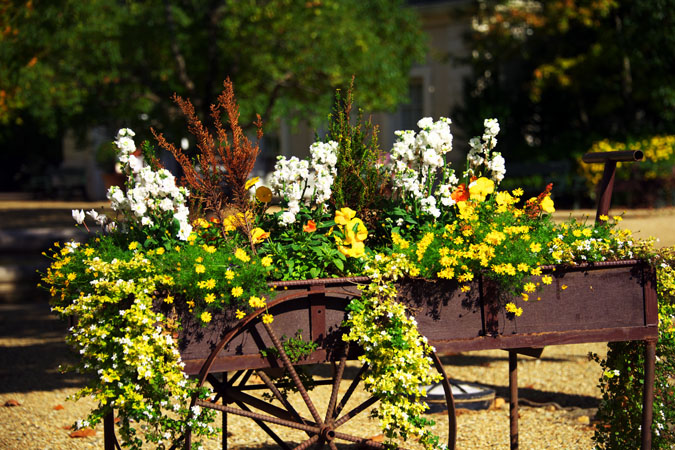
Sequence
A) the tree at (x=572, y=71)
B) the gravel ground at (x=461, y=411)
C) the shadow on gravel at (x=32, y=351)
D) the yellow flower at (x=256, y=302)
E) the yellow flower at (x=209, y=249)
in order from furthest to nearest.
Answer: the tree at (x=572, y=71) → the shadow on gravel at (x=32, y=351) → the gravel ground at (x=461, y=411) → the yellow flower at (x=209, y=249) → the yellow flower at (x=256, y=302)

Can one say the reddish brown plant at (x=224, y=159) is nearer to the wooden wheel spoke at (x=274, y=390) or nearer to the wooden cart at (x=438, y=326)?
the wooden cart at (x=438, y=326)

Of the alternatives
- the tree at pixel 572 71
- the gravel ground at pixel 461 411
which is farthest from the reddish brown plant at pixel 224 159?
the tree at pixel 572 71

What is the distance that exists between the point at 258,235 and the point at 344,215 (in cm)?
32

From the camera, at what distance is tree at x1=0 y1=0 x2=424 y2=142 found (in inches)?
407

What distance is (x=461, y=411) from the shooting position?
415cm

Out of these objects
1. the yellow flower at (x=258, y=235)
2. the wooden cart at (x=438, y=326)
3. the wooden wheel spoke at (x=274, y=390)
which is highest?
the yellow flower at (x=258, y=235)

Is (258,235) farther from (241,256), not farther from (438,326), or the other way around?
(438,326)

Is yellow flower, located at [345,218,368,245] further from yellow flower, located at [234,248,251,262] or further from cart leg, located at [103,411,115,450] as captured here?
cart leg, located at [103,411,115,450]

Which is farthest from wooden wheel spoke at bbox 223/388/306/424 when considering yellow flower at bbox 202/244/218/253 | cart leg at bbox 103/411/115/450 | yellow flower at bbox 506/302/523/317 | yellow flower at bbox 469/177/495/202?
yellow flower at bbox 469/177/495/202

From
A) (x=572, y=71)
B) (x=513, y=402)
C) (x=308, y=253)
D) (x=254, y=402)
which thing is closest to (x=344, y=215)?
(x=308, y=253)

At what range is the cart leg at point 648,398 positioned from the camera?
2756 millimetres

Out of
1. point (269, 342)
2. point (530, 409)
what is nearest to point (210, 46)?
point (530, 409)

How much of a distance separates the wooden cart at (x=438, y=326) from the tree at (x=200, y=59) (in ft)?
25.3

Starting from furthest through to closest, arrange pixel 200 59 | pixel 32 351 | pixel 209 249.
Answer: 1. pixel 200 59
2. pixel 32 351
3. pixel 209 249
